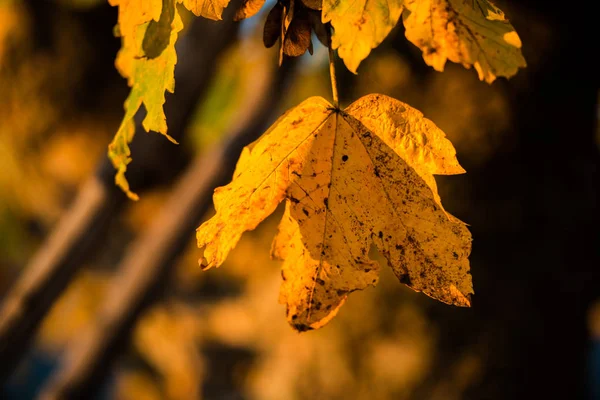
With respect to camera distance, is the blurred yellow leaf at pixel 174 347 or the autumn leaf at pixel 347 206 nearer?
the autumn leaf at pixel 347 206

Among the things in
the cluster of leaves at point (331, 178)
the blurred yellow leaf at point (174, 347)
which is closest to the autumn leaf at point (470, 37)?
the cluster of leaves at point (331, 178)

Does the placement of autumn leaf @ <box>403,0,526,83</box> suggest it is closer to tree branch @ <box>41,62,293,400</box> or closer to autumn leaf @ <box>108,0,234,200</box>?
autumn leaf @ <box>108,0,234,200</box>

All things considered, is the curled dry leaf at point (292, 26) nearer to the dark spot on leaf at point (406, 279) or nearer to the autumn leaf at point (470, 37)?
the autumn leaf at point (470, 37)

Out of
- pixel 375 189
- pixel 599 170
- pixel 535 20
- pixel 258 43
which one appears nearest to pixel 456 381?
pixel 599 170

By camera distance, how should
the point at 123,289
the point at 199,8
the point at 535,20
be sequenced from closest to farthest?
1. the point at 199,8
2. the point at 123,289
3. the point at 535,20

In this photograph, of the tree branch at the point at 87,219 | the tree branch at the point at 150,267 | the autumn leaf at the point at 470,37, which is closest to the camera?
the autumn leaf at the point at 470,37

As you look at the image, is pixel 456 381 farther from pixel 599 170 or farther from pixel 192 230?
pixel 192 230
